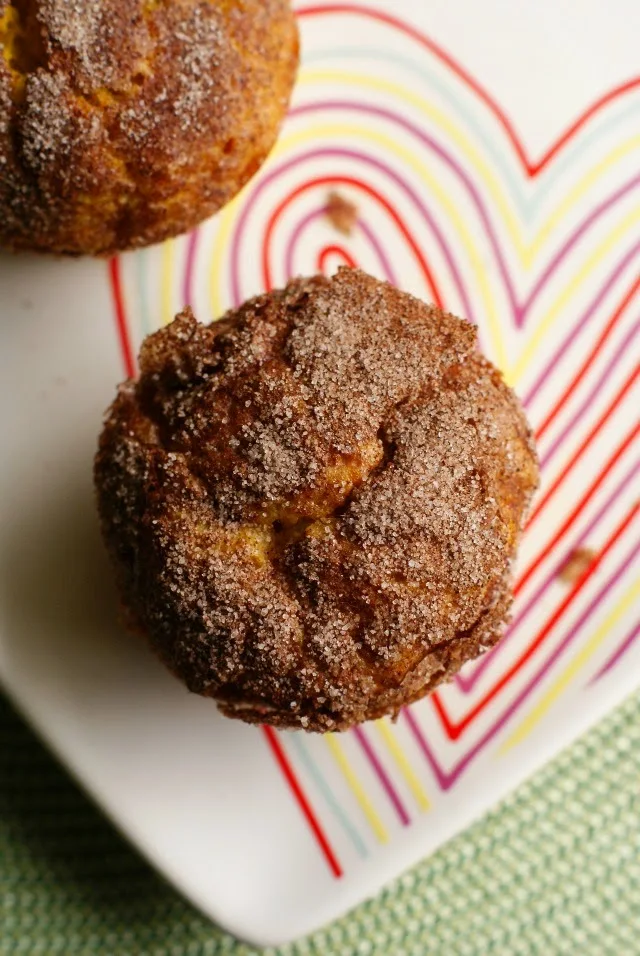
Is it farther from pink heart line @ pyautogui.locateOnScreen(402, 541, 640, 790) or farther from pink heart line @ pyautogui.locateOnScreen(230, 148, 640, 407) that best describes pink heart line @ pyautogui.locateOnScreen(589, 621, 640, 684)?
pink heart line @ pyautogui.locateOnScreen(230, 148, 640, 407)

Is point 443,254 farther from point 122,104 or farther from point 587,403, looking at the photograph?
point 122,104

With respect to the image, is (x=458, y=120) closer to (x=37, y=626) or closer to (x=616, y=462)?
(x=616, y=462)

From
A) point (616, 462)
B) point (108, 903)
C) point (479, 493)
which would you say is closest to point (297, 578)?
point (479, 493)

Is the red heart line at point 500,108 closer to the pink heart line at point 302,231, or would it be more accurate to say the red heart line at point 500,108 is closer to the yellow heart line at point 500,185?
the yellow heart line at point 500,185

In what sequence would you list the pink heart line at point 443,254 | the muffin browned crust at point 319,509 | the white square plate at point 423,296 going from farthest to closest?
the pink heart line at point 443,254
the white square plate at point 423,296
the muffin browned crust at point 319,509

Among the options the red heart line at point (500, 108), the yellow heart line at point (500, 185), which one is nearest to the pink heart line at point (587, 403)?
the yellow heart line at point (500, 185)
